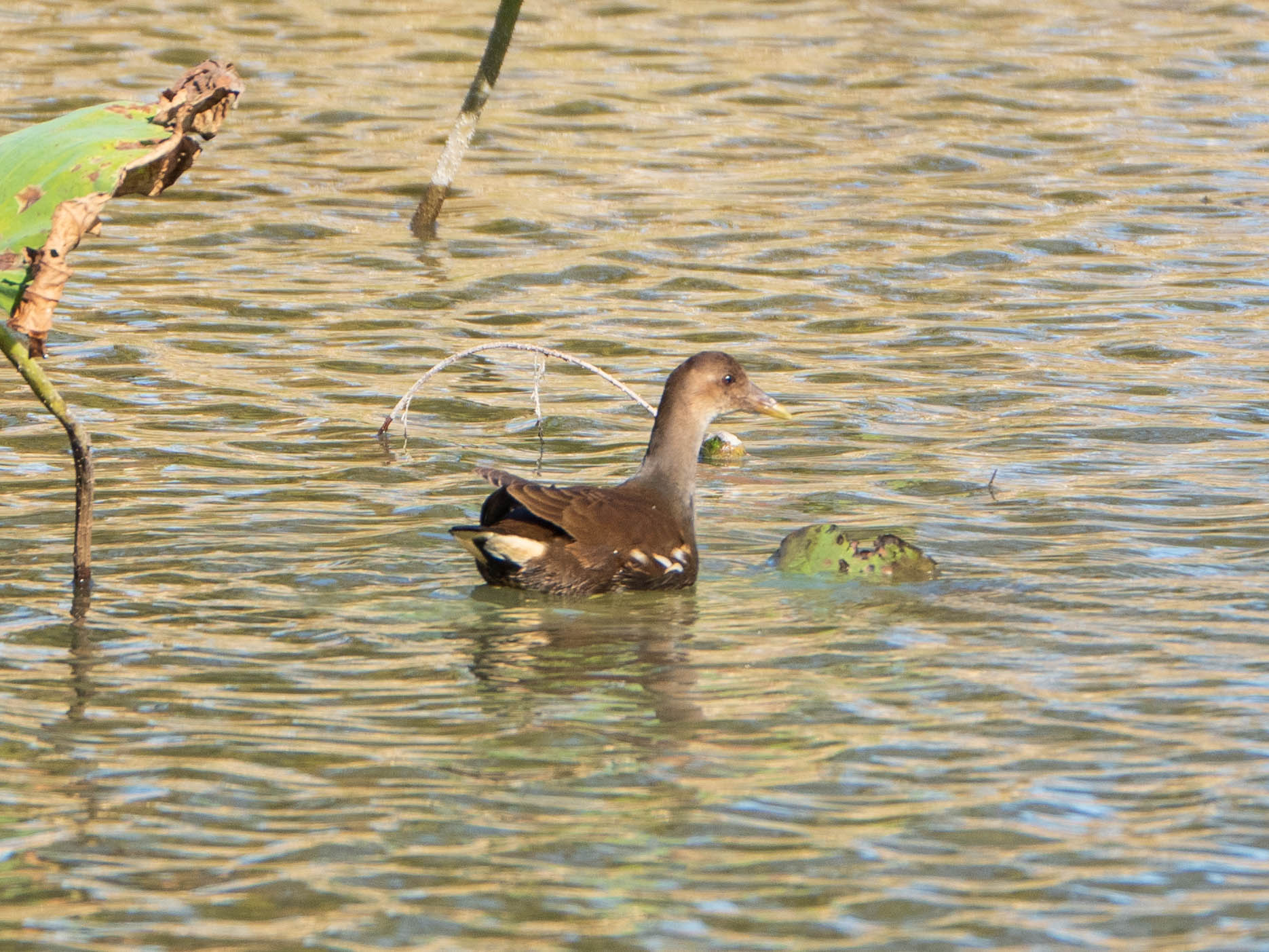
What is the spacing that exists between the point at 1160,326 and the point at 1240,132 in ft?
18.9

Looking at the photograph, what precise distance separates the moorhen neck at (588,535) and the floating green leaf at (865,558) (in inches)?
19.4

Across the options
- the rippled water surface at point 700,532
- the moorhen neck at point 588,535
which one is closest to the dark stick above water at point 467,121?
the rippled water surface at point 700,532

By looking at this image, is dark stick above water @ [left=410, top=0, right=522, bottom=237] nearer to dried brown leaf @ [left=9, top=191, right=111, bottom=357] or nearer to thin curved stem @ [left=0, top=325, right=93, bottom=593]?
thin curved stem @ [left=0, top=325, right=93, bottom=593]

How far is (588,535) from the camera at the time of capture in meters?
7.60

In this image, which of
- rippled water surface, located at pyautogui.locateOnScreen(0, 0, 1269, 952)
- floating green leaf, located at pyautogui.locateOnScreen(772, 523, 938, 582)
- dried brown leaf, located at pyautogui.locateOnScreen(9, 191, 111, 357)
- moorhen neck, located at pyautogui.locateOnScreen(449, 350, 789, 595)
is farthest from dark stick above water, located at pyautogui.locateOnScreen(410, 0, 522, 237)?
dried brown leaf, located at pyautogui.locateOnScreen(9, 191, 111, 357)

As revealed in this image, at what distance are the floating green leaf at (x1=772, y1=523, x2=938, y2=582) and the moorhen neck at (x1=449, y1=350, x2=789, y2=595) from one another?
49cm

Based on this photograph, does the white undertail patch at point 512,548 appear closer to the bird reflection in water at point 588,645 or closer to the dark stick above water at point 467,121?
the bird reflection in water at point 588,645

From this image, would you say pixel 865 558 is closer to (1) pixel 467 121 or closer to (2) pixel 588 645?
(2) pixel 588 645

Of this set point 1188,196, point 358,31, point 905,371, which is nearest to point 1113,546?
point 905,371

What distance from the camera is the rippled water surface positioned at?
17.0 feet

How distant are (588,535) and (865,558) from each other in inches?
41.8

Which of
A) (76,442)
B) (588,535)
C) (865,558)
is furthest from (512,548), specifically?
(76,442)

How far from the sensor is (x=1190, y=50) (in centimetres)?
2009

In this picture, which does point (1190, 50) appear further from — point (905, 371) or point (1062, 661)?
point (1062, 661)
